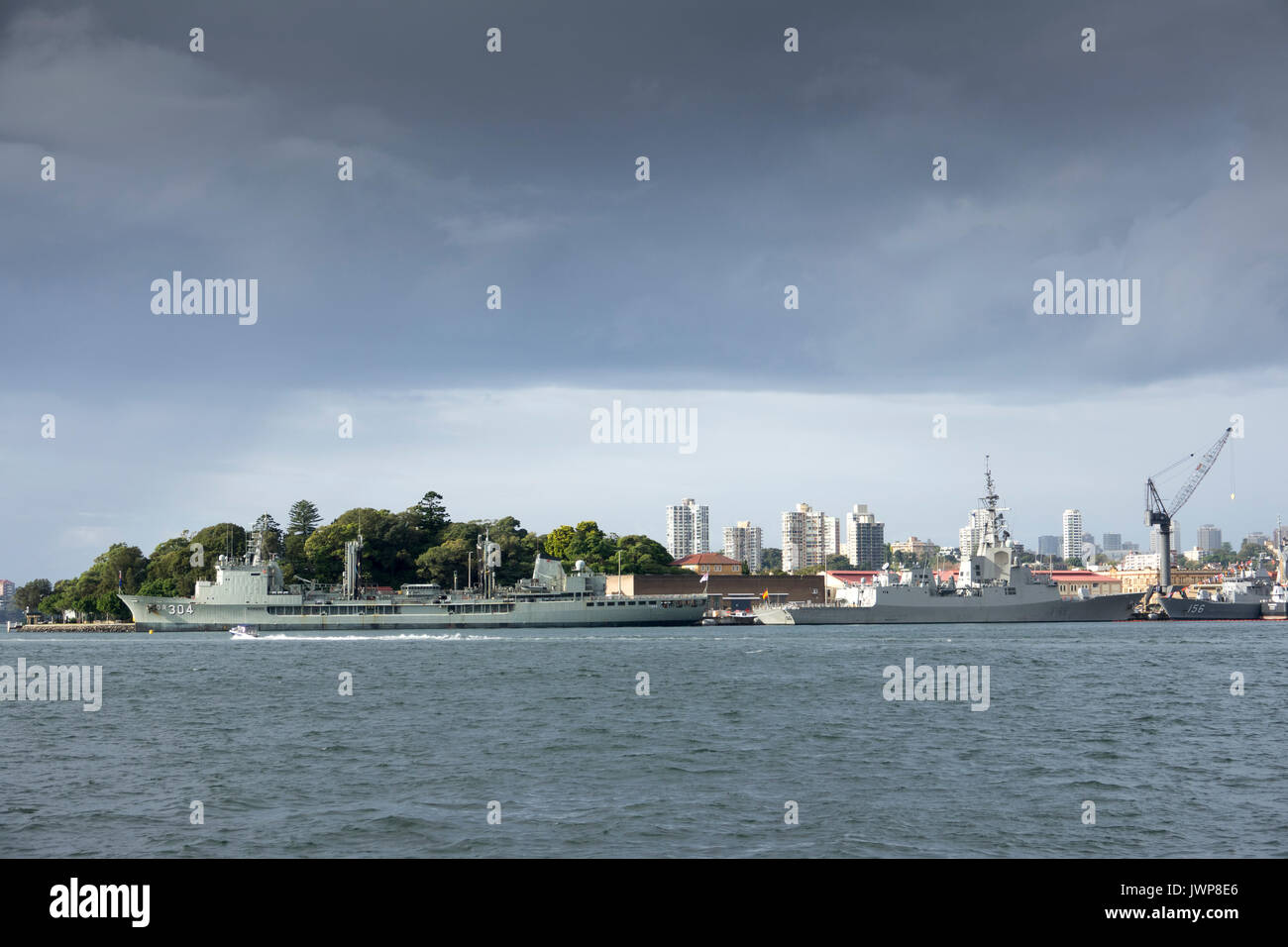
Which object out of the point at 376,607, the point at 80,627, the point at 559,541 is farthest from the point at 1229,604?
the point at 80,627

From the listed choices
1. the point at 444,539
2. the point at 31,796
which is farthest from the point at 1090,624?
the point at 31,796

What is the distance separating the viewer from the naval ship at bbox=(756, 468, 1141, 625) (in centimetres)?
10912

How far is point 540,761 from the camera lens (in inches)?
872

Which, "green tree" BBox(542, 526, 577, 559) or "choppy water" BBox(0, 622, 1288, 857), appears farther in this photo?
"green tree" BBox(542, 526, 577, 559)

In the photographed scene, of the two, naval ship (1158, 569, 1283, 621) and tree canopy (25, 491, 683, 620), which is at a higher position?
tree canopy (25, 491, 683, 620)

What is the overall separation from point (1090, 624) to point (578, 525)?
259 ft

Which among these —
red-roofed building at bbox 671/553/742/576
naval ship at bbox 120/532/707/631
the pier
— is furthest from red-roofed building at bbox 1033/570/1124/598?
the pier

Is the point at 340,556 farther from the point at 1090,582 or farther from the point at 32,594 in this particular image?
the point at 1090,582

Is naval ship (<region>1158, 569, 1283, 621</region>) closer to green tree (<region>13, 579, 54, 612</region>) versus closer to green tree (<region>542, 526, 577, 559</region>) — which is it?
green tree (<region>542, 526, 577, 559</region>)

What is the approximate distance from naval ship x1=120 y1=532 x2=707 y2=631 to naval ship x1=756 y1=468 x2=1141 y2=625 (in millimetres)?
22578
